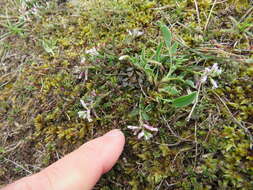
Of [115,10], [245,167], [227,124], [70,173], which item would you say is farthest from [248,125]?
[115,10]

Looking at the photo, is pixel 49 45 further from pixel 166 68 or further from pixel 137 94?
pixel 166 68

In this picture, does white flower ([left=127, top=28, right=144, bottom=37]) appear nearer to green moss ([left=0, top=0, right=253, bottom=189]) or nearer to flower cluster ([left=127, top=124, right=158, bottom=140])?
green moss ([left=0, top=0, right=253, bottom=189])

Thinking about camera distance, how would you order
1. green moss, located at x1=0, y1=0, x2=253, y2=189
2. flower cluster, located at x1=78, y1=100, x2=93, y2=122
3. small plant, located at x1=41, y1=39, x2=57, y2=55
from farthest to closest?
1. small plant, located at x1=41, y1=39, x2=57, y2=55
2. flower cluster, located at x1=78, y1=100, x2=93, y2=122
3. green moss, located at x1=0, y1=0, x2=253, y2=189

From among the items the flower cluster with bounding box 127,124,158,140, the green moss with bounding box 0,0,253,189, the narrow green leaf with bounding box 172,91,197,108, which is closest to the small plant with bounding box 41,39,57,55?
the green moss with bounding box 0,0,253,189

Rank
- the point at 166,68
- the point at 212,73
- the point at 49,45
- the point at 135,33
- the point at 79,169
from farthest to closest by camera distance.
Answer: the point at 49,45, the point at 135,33, the point at 166,68, the point at 212,73, the point at 79,169

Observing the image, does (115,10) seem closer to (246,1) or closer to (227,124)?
(246,1)

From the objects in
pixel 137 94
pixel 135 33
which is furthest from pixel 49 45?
pixel 137 94
